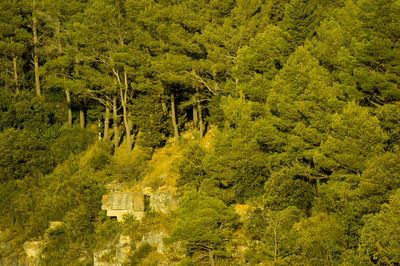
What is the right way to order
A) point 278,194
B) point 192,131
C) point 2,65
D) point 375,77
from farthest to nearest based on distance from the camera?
point 2,65 < point 192,131 < point 278,194 < point 375,77

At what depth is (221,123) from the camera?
28844mm

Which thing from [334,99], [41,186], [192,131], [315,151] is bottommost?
[41,186]

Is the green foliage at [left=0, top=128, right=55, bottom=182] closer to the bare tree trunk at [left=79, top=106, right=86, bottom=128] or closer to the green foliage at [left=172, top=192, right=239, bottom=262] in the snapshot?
the bare tree trunk at [left=79, top=106, right=86, bottom=128]

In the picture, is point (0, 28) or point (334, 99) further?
point (0, 28)

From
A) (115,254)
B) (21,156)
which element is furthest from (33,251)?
(21,156)

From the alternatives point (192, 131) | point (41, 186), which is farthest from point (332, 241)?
point (41, 186)

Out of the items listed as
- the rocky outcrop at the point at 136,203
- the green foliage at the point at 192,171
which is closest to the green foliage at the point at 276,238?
the green foliage at the point at 192,171

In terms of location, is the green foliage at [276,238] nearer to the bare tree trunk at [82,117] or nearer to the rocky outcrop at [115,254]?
the rocky outcrop at [115,254]

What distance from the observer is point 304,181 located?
21453 mm

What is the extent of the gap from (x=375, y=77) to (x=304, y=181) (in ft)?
19.6

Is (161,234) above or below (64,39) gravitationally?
below

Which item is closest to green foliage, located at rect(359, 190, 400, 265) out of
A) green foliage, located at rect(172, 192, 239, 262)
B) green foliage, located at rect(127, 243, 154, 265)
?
green foliage, located at rect(172, 192, 239, 262)

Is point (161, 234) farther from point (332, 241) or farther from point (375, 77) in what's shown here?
point (375, 77)

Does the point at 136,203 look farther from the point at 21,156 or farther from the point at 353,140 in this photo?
the point at 353,140
